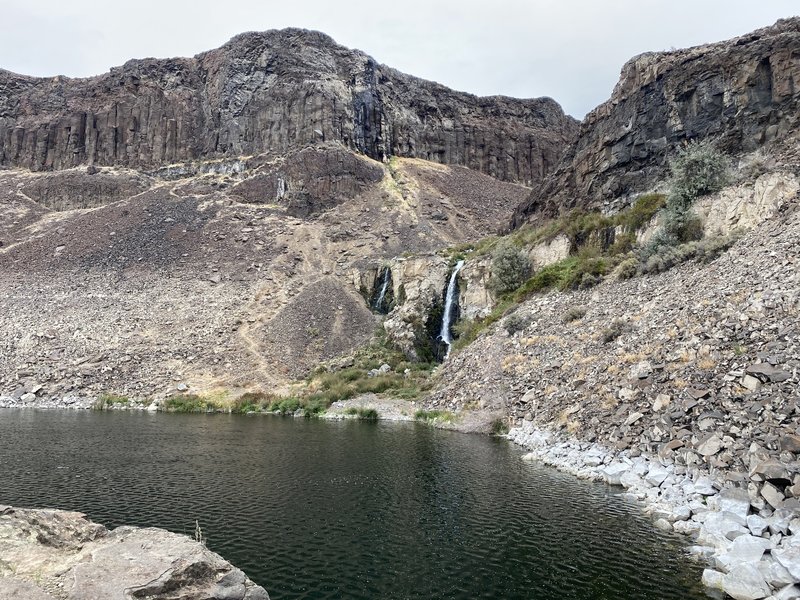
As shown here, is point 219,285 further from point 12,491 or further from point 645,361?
point 645,361

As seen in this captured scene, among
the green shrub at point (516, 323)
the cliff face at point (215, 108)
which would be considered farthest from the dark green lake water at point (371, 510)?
the cliff face at point (215, 108)

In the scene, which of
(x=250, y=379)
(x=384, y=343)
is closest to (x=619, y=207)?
(x=384, y=343)

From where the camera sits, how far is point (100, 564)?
23.1 feet

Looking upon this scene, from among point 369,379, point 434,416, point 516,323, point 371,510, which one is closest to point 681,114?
point 516,323

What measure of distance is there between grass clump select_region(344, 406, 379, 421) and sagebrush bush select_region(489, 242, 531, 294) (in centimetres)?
1504

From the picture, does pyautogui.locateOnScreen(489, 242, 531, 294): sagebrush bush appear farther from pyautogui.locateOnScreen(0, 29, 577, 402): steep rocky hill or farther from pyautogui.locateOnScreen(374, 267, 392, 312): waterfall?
pyautogui.locateOnScreen(374, 267, 392, 312): waterfall

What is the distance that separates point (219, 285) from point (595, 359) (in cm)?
4268

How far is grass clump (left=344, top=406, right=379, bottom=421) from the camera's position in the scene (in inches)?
1401

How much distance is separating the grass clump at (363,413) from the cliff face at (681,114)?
973 inches

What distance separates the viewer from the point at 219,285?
186 feet

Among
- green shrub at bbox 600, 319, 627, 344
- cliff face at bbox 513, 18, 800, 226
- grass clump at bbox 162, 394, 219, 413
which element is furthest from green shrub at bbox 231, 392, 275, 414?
cliff face at bbox 513, 18, 800, 226

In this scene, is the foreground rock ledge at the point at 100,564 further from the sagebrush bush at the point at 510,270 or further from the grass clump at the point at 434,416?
the sagebrush bush at the point at 510,270

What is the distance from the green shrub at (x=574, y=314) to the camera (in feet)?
101

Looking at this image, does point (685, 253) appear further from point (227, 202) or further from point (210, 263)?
point (227, 202)
